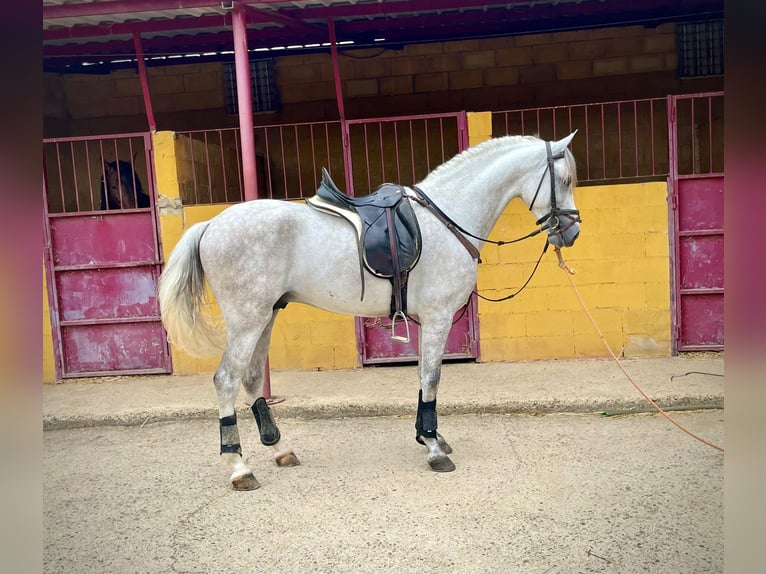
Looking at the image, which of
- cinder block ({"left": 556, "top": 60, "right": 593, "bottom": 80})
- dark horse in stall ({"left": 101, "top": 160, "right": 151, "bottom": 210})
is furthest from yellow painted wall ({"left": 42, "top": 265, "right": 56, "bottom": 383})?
cinder block ({"left": 556, "top": 60, "right": 593, "bottom": 80})

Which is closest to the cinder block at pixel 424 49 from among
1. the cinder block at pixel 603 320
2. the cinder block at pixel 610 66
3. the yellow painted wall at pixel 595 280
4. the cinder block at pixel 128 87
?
the cinder block at pixel 610 66

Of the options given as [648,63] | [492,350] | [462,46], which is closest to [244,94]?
[492,350]

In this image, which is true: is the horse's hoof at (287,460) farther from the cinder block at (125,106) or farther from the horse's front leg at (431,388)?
the cinder block at (125,106)

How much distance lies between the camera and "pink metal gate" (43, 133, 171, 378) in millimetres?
5988

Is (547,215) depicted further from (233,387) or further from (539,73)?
(539,73)

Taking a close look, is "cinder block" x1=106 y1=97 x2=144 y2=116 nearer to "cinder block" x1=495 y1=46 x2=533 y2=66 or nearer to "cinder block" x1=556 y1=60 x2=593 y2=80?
"cinder block" x1=495 y1=46 x2=533 y2=66

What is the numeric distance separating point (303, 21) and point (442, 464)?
14.8ft

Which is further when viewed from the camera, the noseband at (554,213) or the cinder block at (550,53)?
the cinder block at (550,53)

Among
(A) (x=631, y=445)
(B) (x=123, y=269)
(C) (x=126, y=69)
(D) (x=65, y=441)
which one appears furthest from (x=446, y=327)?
(C) (x=126, y=69)

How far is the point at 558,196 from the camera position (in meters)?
3.81

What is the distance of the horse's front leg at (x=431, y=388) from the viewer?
3.72 m

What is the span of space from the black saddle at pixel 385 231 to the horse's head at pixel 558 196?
0.85m
